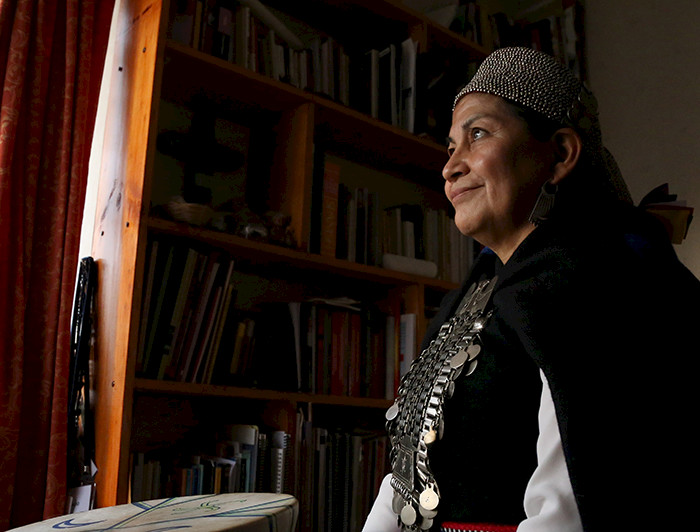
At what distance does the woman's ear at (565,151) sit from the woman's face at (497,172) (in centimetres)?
1

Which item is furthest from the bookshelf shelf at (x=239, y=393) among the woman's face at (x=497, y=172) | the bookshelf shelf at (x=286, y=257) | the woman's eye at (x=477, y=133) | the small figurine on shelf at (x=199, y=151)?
the woman's eye at (x=477, y=133)

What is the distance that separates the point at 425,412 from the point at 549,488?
26 cm

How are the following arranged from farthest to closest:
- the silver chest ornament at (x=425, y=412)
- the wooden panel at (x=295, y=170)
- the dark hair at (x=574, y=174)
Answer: the wooden panel at (x=295, y=170)
the dark hair at (x=574, y=174)
the silver chest ornament at (x=425, y=412)

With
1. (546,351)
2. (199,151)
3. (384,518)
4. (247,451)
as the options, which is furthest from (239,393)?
(546,351)

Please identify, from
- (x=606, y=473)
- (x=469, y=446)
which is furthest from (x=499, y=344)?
(x=606, y=473)

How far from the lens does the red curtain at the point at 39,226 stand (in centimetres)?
148

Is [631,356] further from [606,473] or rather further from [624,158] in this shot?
[624,158]

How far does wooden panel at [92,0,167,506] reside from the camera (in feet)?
4.81

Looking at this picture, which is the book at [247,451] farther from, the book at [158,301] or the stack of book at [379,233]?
the stack of book at [379,233]

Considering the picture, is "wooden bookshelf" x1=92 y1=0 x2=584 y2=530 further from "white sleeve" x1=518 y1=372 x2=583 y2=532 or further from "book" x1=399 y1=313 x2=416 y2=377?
"white sleeve" x1=518 y1=372 x2=583 y2=532

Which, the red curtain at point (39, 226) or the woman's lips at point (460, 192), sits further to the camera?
the red curtain at point (39, 226)

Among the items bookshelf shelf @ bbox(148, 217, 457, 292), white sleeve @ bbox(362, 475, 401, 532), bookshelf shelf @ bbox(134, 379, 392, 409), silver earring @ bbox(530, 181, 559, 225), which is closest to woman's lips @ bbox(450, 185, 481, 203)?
silver earring @ bbox(530, 181, 559, 225)

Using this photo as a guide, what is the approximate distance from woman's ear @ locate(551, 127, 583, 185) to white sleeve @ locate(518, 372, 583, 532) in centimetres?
42

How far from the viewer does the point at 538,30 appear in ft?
9.69
